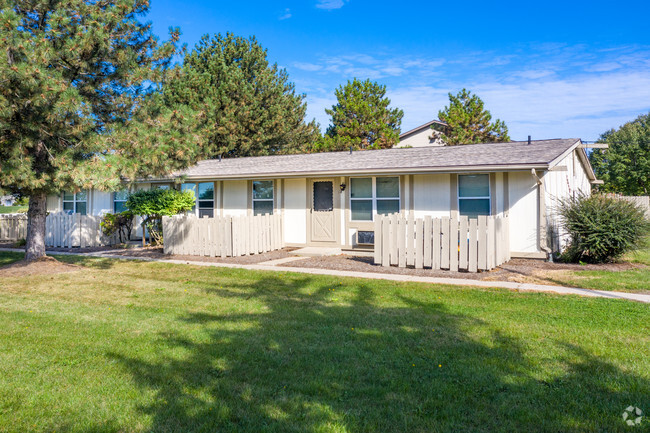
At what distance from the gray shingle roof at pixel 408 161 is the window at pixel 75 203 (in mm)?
5421

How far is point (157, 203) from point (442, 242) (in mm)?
8950

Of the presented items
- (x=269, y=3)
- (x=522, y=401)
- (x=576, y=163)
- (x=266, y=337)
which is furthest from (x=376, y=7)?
(x=522, y=401)

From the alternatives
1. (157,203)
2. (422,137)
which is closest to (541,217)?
(157,203)

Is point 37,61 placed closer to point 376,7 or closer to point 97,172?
point 97,172

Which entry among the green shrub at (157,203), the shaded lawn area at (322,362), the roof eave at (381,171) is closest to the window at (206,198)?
the roof eave at (381,171)

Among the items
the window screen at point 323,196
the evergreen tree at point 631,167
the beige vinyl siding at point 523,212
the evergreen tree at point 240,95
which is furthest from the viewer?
the evergreen tree at point 631,167

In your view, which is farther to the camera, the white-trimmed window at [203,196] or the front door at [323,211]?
the white-trimmed window at [203,196]

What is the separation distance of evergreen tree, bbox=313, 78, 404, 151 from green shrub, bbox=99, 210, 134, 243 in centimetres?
1760

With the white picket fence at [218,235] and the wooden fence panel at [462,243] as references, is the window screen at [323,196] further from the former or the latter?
the wooden fence panel at [462,243]

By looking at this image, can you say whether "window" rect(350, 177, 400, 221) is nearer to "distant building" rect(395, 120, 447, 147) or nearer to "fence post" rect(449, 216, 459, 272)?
"fence post" rect(449, 216, 459, 272)

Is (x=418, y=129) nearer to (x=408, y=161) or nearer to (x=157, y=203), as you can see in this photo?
(x=408, y=161)

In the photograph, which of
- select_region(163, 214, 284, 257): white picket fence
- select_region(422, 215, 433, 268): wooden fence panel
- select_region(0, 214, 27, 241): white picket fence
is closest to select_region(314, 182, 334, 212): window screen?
select_region(163, 214, 284, 257): white picket fence

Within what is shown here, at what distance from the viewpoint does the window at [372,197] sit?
1299cm

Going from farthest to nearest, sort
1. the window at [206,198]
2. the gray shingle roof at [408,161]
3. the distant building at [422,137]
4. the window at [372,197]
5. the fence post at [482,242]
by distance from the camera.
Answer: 1. the distant building at [422,137]
2. the window at [206,198]
3. the window at [372,197]
4. the gray shingle roof at [408,161]
5. the fence post at [482,242]
